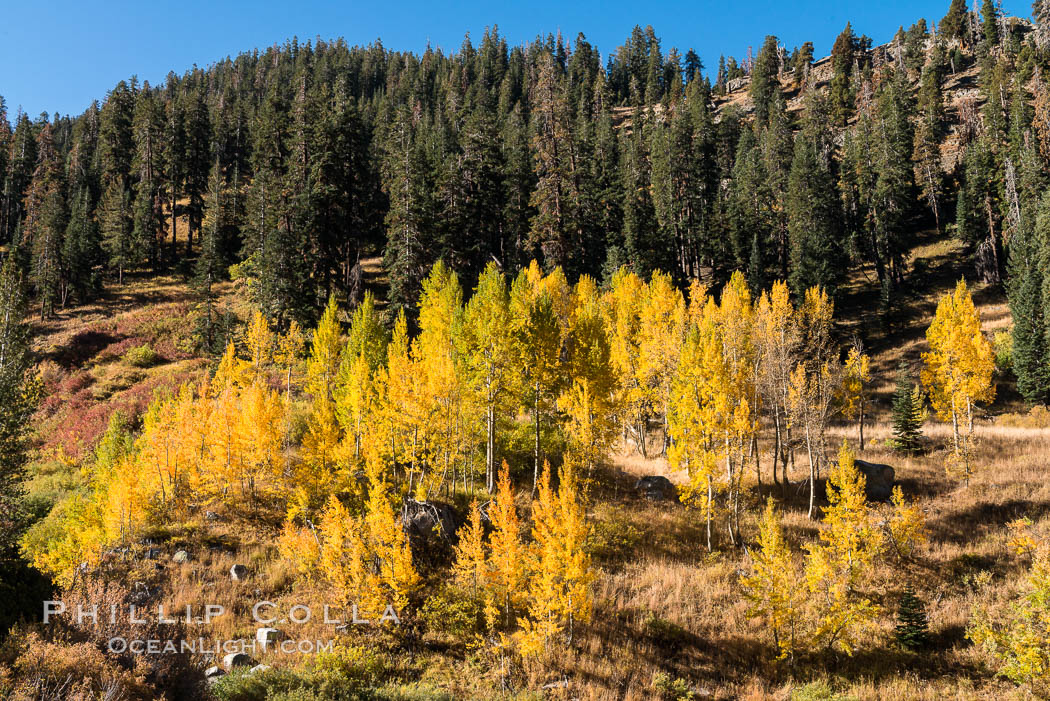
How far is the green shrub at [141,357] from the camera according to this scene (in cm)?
4703

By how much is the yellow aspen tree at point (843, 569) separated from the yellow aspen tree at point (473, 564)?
39.9 ft

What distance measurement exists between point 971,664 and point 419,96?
125 m

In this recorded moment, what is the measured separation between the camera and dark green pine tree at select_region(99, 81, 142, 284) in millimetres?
64188

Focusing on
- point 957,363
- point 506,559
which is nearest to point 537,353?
point 506,559

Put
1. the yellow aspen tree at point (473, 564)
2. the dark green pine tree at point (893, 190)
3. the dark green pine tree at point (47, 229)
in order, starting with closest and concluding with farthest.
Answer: the yellow aspen tree at point (473, 564) < the dark green pine tree at point (47, 229) < the dark green pine tree at point (893, 190)

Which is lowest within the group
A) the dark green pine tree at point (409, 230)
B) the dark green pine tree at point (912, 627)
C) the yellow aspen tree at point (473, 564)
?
the dark green pine tree at point (912, 627)

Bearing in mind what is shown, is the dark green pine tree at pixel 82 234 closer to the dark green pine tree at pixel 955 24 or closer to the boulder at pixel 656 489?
the boulder at pixel 656 489

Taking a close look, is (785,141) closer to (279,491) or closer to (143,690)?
(279,491)

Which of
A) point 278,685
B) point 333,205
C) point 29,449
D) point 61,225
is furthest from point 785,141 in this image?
point 61,225

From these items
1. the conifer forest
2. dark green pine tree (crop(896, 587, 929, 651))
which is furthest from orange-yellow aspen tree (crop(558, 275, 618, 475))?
dark green pine tree (crop(896, 587, 929, 651))

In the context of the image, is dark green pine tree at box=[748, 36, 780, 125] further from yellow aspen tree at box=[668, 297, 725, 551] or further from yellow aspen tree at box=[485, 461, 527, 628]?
yellow aspen tree at box=[485, 461, 527, 628]

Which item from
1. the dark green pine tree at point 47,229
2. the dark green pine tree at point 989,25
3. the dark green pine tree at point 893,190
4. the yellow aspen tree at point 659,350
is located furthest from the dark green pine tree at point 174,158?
the dark green pine tree at point 989,25

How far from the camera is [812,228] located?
59938 millimetres

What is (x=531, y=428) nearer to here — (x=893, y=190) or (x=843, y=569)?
(x=843, y=569)
